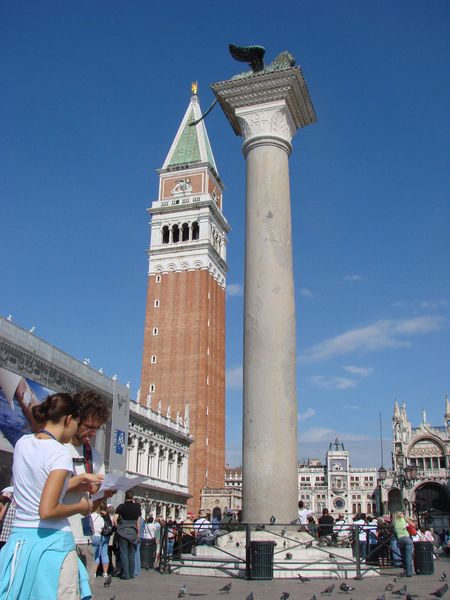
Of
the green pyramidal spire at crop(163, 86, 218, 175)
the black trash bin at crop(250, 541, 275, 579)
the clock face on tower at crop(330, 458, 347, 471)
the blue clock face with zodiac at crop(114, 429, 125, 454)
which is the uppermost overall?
the green pyramidal spire at crop(163, 86, 218, 175)

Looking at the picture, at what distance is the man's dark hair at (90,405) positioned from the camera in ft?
12.7

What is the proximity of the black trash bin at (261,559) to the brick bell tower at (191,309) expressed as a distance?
48.3 metres

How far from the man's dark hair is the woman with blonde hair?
8.77 meters

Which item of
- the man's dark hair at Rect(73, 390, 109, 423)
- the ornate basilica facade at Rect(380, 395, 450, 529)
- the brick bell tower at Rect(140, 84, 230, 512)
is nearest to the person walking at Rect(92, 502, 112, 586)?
the man's dark hair at Rect(73, 390, 109, 423)

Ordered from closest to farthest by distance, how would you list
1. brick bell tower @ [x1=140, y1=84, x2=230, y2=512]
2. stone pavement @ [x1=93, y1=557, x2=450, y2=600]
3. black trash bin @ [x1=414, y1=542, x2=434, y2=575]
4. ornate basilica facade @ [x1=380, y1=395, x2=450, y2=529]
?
1. stone pavement @ [x1=93, y1=557, x2=450, y2=600]
2. black trash bin @ [x1=414, y1=542, x2=434, y2=575]
3. brick bell tower @ [x1=140, y1=84, x2=230, y2=512]
4. ornate basilica facade @ [x1=380, y1=395, x2=450, y2=529]

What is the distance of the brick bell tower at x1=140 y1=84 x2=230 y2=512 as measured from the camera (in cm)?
5894

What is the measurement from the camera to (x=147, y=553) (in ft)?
42.0

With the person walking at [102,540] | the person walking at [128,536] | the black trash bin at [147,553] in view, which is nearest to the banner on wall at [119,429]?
the black trash bin at [147,553]

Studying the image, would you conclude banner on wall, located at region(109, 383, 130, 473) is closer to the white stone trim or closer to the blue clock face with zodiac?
the blue clock face with zodiac

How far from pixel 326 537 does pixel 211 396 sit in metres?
50.1

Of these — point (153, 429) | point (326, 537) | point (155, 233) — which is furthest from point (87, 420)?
point (155, 233)

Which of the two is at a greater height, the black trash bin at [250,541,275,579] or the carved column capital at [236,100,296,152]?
the carved column capital at [236,100,296,152]

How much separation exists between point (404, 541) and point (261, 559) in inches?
139

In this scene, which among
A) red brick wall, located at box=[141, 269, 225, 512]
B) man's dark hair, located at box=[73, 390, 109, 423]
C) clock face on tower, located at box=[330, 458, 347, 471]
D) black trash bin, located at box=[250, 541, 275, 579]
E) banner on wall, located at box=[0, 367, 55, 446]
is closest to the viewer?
man's dark hair, located at box=[73, 390, 109, 423]
